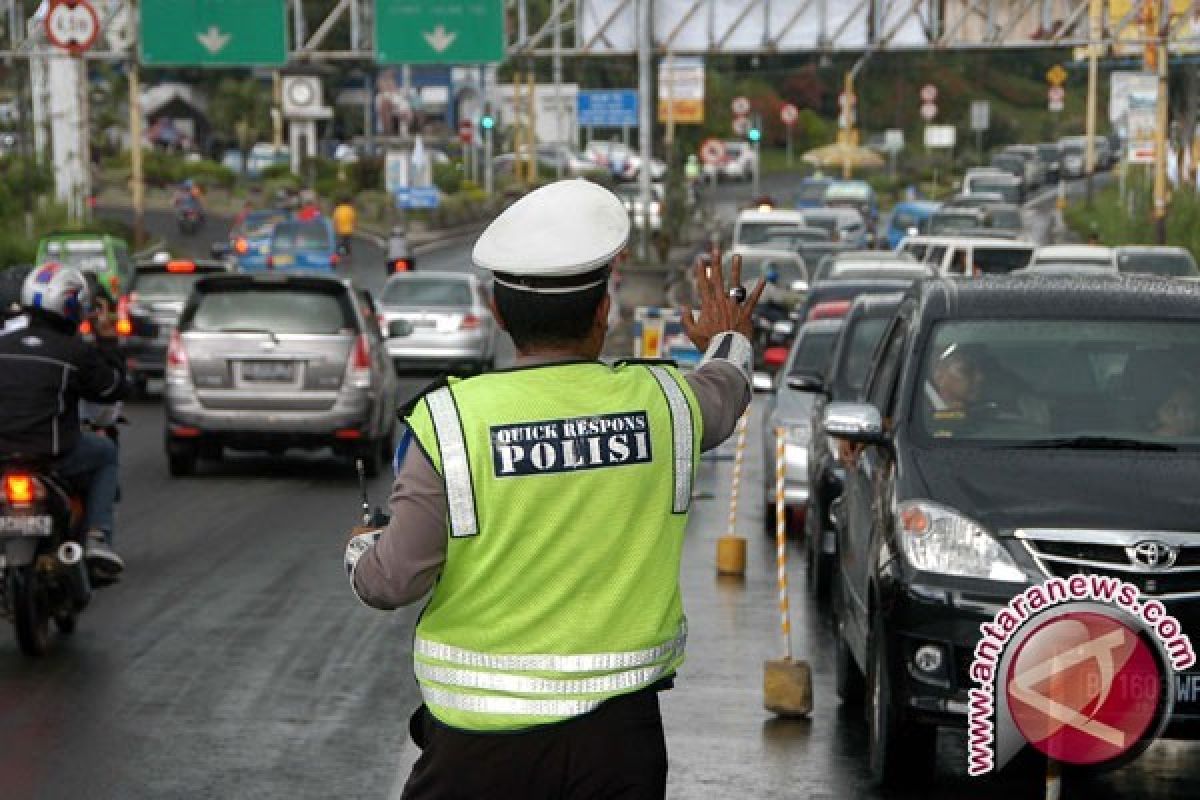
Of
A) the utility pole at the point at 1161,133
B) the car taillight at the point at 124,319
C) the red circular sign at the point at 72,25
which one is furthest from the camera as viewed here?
the red circular sign at the point at 72,25

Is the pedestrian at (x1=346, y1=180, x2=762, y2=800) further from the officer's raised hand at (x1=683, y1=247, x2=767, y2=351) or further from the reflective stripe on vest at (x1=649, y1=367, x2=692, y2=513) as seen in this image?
the officer's raised hand at (x1=683, y1=247, x2=767, y2=351)

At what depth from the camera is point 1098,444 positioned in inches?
352

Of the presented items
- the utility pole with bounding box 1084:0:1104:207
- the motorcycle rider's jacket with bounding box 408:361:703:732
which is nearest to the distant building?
the utility pole with bounding box 1084:0:1104:207

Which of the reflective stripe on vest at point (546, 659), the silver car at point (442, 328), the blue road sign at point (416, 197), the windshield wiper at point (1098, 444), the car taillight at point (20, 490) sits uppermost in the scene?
the reflective stripe on vest at point (546, 659)

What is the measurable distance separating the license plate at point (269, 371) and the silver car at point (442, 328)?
467 inches

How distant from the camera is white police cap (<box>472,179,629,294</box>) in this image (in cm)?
456

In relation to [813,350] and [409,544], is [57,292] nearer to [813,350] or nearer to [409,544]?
[409,544]

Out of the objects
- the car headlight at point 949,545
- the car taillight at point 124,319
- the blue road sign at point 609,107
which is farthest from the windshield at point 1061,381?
the blue road sign at point 609,107

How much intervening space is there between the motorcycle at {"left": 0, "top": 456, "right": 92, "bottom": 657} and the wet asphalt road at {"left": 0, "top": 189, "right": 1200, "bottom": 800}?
213 millimetres

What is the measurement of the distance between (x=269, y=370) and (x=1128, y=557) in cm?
1340

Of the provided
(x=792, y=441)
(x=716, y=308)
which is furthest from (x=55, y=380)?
(x=716, y=308)

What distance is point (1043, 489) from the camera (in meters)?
8.48

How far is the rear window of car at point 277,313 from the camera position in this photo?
21.0 metres

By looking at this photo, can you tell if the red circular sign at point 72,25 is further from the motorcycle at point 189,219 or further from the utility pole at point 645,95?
the motorcycle at point 189,219
